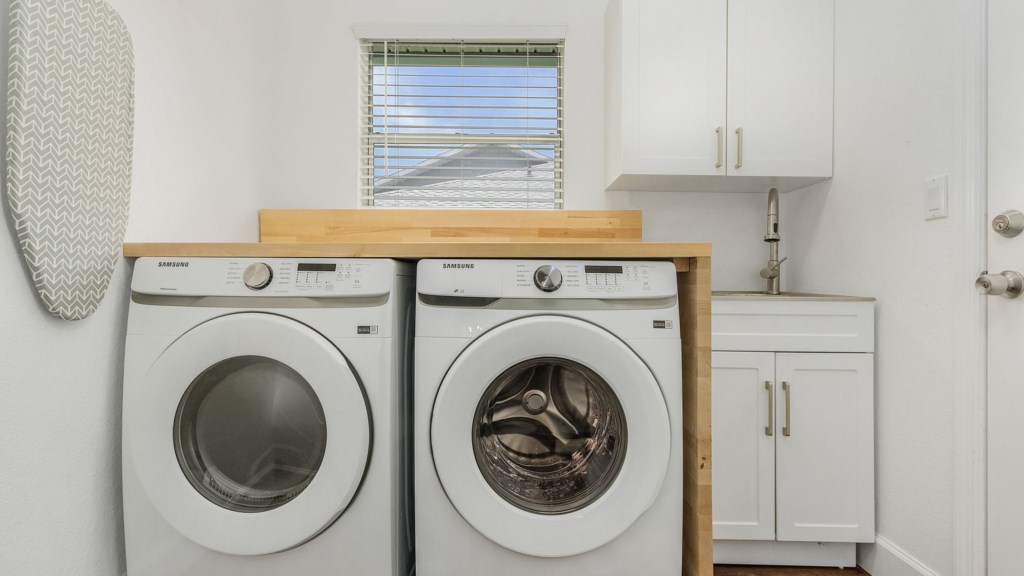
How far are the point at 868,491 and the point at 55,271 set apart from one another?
2.30m

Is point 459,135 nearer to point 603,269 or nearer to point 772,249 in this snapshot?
point 603,269

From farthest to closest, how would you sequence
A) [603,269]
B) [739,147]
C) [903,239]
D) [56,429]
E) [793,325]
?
[739,147]
[793,325]
[903,239]
[603,269]
[56,429]

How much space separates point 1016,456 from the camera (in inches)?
44.3

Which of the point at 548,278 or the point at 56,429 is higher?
the point at 548,278

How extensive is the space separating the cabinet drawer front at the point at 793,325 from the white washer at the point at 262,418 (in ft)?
3.60

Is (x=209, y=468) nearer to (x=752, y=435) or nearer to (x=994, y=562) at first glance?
(x=752, y=435)

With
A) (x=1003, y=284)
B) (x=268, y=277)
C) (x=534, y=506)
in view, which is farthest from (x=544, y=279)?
(x=1003, y=284)

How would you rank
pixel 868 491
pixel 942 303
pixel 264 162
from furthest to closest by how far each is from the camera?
pixel 264 162 → pixel 868 491 → pixel 942 303

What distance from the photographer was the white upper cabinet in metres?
1.82

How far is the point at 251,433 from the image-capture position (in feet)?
3.78

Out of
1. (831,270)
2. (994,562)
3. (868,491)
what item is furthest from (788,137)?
(994,562)

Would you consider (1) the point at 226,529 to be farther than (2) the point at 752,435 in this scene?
No

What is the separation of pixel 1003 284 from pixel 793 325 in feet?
1.72

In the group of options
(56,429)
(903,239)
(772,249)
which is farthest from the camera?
(772,249)
